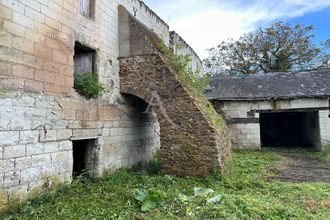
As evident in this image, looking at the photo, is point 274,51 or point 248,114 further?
point 274,51

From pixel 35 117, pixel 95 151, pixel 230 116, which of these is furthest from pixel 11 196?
pixel 230 116

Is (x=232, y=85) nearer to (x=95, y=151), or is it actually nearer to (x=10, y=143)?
(x=95, y=151)

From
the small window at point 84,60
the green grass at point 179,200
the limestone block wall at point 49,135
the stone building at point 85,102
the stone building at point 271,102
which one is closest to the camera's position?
the green grass at point 179,200

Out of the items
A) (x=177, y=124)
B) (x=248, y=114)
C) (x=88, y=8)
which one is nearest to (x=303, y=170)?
(x=177, y=124)

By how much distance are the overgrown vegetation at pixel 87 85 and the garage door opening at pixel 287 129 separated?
500 inches

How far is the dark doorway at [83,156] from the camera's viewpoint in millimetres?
7277

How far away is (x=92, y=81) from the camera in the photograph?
7.05 metres

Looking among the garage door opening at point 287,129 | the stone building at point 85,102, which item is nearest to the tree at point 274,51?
the garage door opening at point 287,129

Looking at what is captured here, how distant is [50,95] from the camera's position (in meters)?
5.79

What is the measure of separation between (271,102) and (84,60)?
10060 millimetres

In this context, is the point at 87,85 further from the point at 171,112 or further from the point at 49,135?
the point at 171,112

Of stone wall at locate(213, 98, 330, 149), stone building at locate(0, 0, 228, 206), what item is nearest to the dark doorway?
stone building at locate(0, 0, 228, 206)

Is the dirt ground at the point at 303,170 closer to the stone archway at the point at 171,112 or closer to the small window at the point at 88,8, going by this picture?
the stone archway at the point at 171,112

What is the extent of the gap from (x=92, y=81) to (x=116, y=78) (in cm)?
137
